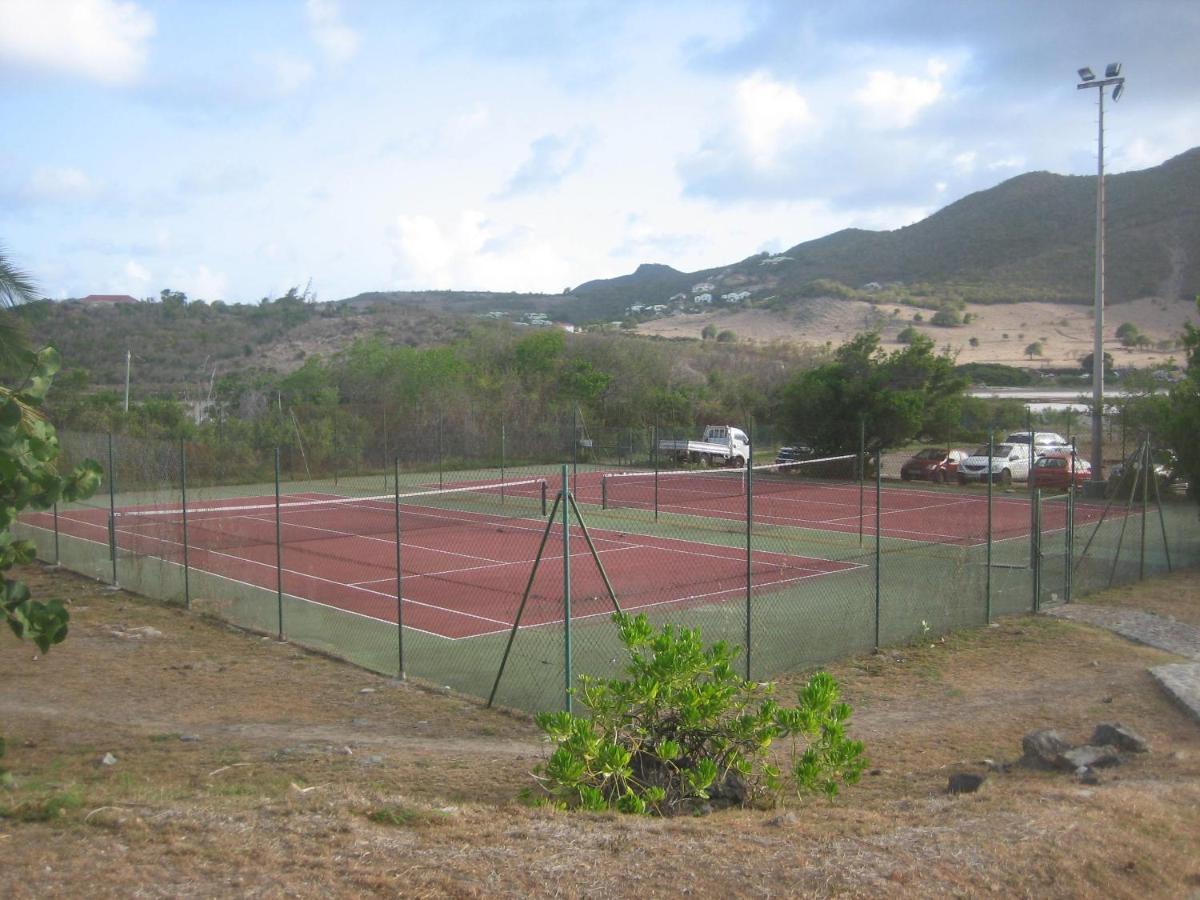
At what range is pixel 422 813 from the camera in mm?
6191

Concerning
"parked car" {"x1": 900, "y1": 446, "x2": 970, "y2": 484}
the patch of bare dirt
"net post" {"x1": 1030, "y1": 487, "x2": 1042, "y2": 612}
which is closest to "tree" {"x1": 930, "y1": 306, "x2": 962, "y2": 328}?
the patch of bare dirt

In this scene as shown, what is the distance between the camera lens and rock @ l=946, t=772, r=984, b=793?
7.65 m

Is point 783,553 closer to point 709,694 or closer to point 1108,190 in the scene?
point 709,694

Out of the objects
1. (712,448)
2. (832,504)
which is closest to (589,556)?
(832,504)

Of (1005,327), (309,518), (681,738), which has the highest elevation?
(1005,327)

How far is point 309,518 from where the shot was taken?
92.5 feet

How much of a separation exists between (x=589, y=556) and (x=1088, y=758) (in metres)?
13.4

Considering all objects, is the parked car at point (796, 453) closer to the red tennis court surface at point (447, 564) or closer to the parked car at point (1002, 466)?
the parked car at point (1002, 466)

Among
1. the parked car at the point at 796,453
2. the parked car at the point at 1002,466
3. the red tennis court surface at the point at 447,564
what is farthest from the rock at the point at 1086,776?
the parked car at the point at 796,453

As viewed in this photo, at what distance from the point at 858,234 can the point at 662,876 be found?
482ft

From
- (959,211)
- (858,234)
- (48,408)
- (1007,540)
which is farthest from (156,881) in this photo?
(858,234)

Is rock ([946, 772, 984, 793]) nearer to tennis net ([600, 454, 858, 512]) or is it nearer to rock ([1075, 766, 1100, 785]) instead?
rock ([1075, 766, 1100, 785])

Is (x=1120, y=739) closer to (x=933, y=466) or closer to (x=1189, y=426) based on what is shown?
(x=1189, y=426)

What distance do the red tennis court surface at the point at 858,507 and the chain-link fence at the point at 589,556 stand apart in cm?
13
